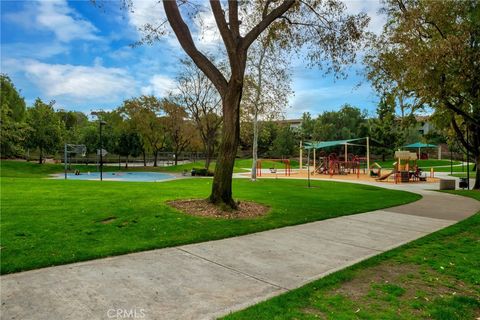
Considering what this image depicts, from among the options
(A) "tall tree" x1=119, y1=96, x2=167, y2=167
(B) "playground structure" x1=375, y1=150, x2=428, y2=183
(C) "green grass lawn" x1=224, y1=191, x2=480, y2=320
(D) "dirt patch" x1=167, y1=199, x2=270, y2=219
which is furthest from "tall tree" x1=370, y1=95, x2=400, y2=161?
(C) "green grass lawn" x1=224, y1=191, x2=480, y2=320

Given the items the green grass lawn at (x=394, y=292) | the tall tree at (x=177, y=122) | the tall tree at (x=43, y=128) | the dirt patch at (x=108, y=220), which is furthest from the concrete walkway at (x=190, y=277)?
the tall tree at (x=43, y=128)

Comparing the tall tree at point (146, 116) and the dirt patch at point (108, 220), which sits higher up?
the tall tree at point (146, 116)

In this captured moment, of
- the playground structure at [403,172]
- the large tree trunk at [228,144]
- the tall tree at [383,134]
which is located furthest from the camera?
the tall tree at [383,134]

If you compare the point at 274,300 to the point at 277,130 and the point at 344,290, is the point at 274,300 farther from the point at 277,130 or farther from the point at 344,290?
the point at 277,130

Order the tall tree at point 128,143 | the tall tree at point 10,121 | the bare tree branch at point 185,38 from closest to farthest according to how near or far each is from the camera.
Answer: the bare tree branch at point 185,38
the tall tree at point 10,121
the tall tree at point 128,143

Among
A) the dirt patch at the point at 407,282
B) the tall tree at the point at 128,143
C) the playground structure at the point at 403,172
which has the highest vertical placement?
the tall tree at the point at 128,143

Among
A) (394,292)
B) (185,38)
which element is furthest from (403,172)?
(394,292)

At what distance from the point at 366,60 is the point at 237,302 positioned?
15.0 meters

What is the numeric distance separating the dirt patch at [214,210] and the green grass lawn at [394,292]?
10.9ft

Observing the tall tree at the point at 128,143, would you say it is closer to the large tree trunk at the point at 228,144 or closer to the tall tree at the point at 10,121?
the tall tree at the point at 10,121

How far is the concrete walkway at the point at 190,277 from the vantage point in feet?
9.84

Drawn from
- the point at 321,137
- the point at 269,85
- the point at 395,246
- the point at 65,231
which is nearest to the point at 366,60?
the point at 269,85

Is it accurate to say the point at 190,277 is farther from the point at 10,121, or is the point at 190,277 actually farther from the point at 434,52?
the point at 10,121

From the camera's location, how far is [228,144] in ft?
26.4
